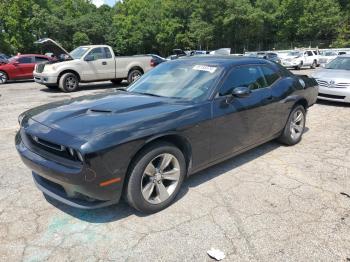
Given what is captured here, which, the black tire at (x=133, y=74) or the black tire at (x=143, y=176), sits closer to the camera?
the black tire at (x=143, y=176)

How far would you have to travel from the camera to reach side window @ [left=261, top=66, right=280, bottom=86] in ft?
16.5

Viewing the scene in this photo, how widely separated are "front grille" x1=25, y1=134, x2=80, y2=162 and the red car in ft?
47.5

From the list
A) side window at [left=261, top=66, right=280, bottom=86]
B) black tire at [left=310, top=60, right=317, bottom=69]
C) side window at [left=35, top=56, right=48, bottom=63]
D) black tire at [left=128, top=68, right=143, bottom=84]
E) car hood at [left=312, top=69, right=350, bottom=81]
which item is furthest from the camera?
black tire at [left=310, top=60, right=317, bottom=69]

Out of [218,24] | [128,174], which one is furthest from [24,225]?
[218,24]

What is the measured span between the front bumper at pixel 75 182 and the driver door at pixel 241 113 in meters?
1.48

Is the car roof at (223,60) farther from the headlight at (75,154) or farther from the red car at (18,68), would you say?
the red car at (18,68)

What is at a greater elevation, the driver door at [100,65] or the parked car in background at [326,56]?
the driver door at [100,65]

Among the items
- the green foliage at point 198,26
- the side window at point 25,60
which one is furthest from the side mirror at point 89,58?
the green foliage at point 198,26

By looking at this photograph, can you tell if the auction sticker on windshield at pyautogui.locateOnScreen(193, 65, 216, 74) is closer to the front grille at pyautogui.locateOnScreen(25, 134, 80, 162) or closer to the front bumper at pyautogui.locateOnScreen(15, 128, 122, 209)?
the front bumper at pyautogui.locateOnScreen(15, 128, 122, 209)

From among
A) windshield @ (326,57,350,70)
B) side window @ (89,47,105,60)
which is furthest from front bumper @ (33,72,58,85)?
windshield @ (326,57,350,70)

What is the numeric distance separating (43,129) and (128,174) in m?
0.95

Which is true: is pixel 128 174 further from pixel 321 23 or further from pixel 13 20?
pixel 321 23

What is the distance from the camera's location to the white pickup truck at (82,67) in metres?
12.4

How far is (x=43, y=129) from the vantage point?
127 inches
